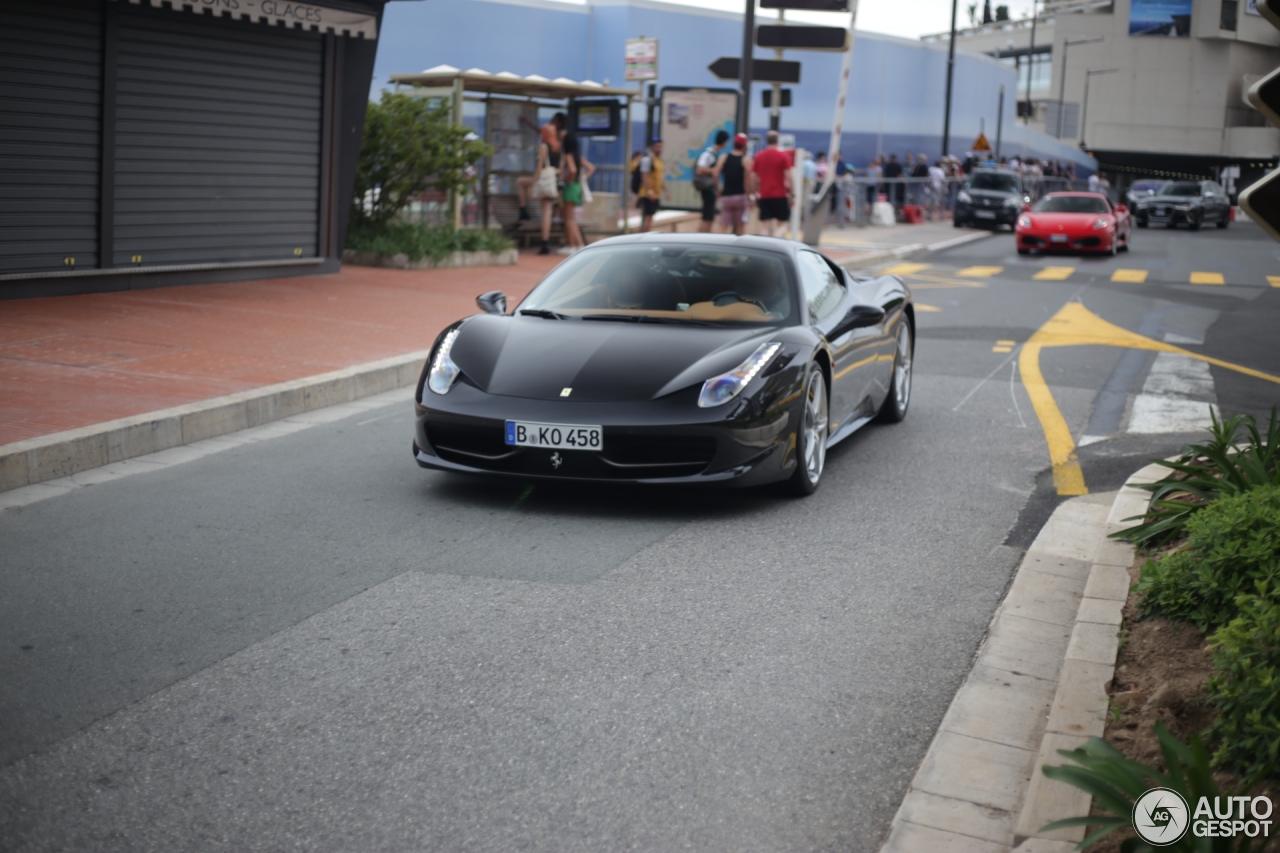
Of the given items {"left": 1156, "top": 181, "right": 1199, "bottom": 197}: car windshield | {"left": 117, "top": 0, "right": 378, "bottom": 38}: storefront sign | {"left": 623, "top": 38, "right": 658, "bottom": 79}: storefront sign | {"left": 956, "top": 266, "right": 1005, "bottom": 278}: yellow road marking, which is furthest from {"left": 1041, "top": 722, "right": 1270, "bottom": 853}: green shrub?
{"left": 1156, "top": 181, "right": 1199, "bottom": 197}: car windshield

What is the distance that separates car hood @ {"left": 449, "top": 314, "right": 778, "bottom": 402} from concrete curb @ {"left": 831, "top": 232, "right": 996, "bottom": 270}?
49.6 ft

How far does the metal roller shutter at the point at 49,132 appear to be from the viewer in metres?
12.0

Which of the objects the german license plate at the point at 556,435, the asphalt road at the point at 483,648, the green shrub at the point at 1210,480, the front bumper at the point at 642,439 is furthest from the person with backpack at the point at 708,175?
the green shrub at the point at 1210,480

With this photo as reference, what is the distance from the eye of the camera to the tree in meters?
17.6

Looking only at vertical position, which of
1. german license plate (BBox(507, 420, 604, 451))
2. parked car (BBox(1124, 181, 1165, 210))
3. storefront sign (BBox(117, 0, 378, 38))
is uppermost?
parked car (BBox(1124, 181, 1165, 210))

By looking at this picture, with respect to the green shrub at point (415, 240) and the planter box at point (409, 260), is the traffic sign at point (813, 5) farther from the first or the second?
the planter box at point (409, 260)

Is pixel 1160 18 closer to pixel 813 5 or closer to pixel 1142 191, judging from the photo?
pixel 1142 191

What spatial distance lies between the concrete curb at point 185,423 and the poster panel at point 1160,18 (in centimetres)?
5284

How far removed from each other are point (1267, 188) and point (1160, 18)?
7386 centimetres

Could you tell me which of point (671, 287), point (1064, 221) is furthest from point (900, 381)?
point (1064, 221)

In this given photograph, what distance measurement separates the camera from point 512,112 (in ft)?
70.0

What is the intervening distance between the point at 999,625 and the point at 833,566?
36.5 inches

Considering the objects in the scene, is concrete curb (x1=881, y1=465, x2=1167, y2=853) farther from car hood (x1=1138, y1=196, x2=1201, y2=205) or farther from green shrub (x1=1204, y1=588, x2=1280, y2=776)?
car hood (x1=1138, y1=196, x2=1201, y2=205)

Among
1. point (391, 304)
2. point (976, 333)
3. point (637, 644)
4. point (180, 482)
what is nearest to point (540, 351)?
point (180, 482)
